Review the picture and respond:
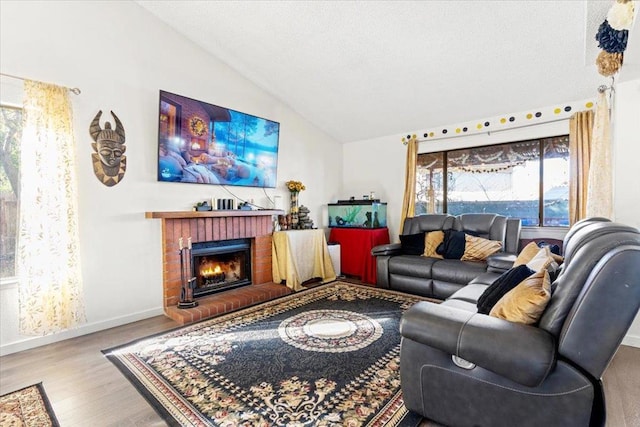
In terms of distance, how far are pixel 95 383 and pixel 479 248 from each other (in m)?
3.75

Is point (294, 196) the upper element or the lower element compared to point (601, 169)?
lower

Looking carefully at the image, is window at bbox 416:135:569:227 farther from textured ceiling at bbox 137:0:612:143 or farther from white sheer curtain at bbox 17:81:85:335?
white sheer curtain at bbox 17:81:85:335

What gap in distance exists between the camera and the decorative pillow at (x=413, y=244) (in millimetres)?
4168

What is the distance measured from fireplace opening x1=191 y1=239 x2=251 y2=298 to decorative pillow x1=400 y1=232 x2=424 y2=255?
82.1 inches

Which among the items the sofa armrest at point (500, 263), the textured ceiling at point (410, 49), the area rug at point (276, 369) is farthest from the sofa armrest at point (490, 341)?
the textured ceiling at point (410, 49)

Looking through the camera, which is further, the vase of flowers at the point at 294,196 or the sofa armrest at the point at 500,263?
the vase of flowers at the point at 294,196

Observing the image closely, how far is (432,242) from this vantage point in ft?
13.3

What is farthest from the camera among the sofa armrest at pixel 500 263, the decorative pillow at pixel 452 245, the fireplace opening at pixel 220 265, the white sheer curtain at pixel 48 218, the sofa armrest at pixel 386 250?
the sofa armrest at pixel 386 250

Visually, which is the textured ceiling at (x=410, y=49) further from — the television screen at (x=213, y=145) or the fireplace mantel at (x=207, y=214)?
the fireplace mantel at (x=207, y=214)

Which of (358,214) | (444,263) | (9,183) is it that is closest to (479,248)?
(444,263)

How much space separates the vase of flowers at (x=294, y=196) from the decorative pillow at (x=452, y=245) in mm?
2034

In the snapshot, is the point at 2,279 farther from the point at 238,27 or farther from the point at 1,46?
the point at 238,27

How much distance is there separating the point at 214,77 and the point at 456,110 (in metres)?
3.13

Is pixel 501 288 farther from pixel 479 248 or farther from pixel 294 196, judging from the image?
pixel 294 196
